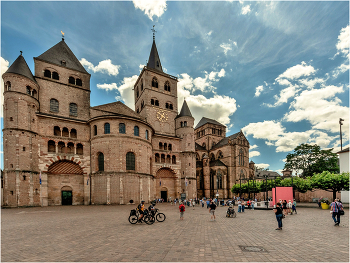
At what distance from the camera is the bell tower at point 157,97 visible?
4847 centimetres

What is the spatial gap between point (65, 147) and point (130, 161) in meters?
11.2

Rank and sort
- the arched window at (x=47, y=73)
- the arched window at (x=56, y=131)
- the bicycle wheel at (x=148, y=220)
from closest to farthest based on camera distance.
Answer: the bicycle wheel at (x=148, y=220)
the arched window at (x=56, y=131)
the arched window at (x=47, y=73)

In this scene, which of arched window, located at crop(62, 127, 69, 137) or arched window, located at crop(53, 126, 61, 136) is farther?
arched window, located at crop(62, 127, 69, 137)

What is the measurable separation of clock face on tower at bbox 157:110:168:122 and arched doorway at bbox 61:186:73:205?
961 inches

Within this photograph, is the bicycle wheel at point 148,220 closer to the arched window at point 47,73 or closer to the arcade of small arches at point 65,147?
the arcade of small arches at point 65,147

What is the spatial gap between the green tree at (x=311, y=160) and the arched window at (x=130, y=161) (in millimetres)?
44607

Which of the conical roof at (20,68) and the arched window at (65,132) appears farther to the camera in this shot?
the arched window at (65,132)

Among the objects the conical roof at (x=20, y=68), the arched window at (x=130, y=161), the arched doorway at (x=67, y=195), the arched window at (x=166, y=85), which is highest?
the arched window at (x=166, y=85)

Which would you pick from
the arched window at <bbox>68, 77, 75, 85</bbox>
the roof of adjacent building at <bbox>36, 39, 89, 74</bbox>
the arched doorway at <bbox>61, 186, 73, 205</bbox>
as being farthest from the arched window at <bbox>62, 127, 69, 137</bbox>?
the roof of adjacent building at <bbox>36, 39, 89, 74</bbox>

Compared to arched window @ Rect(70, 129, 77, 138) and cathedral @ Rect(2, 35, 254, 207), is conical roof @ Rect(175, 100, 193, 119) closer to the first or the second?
cathedral @ Rect(2, 35, 254, 207)

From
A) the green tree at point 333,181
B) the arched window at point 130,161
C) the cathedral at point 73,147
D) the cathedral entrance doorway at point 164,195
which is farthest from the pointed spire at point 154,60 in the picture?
the green tree at point 333,181

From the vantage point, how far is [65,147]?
1346 inches

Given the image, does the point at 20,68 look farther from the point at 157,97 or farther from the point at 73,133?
the point at 157,97

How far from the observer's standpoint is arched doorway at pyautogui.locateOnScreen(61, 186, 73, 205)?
3309cm
